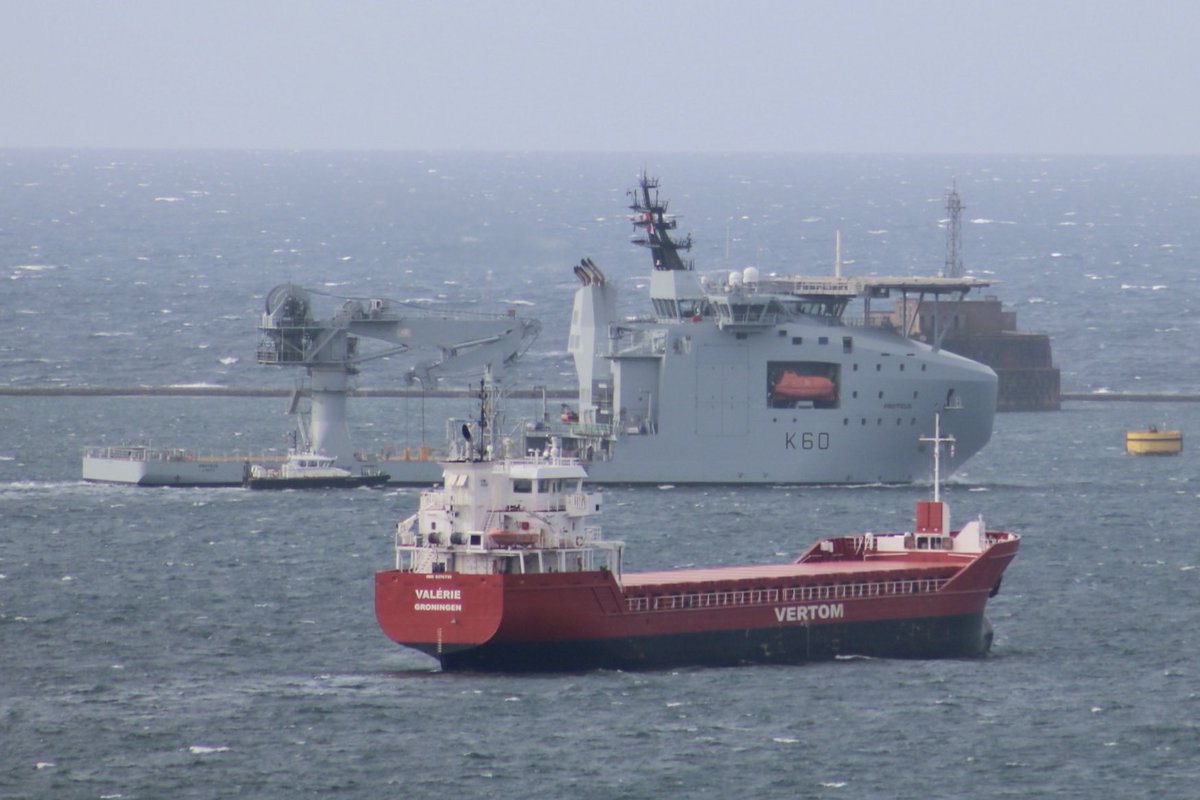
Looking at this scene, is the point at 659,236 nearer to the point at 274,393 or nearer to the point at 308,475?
the point at 308,475

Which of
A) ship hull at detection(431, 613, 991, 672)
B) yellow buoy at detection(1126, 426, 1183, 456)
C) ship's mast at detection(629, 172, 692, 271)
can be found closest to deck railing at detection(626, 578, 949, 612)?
ship hull at detection(431, 613, 991, 672)

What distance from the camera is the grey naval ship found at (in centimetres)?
9256

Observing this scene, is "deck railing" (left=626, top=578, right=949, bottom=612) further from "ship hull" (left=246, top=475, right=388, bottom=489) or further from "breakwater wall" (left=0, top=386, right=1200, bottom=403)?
"breakwater wall" (left=0, top=386, right=1200, bottom=403)

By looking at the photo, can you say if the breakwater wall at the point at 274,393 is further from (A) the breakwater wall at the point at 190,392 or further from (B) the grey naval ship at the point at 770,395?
(B) the grey naval ship at the point at 770,395

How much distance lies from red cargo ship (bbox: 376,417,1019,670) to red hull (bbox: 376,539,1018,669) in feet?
0.09

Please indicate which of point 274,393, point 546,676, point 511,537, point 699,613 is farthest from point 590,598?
point 274,393

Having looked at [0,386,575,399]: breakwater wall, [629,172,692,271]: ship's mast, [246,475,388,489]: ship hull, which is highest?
[629,172,692,271]: ship's mast

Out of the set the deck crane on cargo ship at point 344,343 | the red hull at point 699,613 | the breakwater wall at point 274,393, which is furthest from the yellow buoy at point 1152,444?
the red hull at point 699,613

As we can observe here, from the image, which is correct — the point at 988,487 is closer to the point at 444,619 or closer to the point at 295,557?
the point at 295,557

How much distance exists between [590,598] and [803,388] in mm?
38871

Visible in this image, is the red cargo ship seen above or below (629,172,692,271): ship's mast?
below

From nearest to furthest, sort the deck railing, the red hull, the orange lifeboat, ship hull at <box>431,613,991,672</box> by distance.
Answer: the red hull < the orange lifeboat < ship hull at <box>431,613,991,672</box> < the deck railing

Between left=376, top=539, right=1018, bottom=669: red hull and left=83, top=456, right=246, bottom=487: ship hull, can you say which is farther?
left=83, top=456, right=246, bottom=487: ship hull

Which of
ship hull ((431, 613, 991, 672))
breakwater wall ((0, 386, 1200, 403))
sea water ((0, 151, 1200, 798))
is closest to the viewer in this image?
sea water ((0, 151, 1200, 798))
